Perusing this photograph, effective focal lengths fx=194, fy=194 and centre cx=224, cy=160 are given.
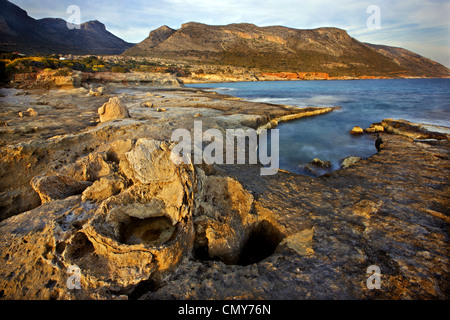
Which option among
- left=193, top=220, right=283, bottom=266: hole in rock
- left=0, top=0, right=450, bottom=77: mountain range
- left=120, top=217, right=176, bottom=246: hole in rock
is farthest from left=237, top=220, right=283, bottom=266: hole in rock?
left=0, top=0, right=450, bottom=77: mountain range

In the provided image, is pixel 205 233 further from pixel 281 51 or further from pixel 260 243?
pixel 281 51

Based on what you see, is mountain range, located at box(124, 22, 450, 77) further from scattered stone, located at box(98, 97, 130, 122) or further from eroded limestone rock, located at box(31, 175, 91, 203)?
eroded limestone rock, located at box(31, 175, 91, 203)

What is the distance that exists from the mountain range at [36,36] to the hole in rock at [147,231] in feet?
213

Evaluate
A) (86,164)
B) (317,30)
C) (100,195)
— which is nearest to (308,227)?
(100,195)

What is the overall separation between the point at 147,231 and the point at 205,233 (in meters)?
0.85

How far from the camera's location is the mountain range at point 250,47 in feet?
254

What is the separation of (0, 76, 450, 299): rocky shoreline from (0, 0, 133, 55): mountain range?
2521 inches

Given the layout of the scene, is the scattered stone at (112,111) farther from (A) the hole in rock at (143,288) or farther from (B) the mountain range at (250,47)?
(B) the mountain range at (250,47)

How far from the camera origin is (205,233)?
304 centimetres

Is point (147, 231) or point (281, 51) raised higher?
point (281, 51)

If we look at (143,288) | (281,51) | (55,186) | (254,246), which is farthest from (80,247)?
(281,51)

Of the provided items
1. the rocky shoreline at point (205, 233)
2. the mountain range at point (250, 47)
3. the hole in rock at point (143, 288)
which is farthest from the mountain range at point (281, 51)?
the hole in rock at point (143, 288)

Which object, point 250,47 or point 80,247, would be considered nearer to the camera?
point 80,247

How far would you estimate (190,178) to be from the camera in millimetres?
2959
